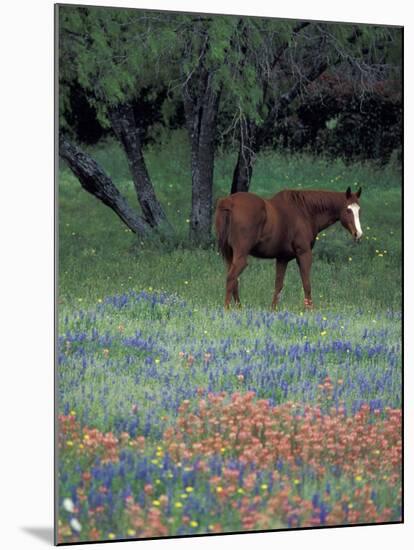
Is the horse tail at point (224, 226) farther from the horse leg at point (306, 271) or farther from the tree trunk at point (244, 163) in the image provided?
the horse leg at point (306, 271)

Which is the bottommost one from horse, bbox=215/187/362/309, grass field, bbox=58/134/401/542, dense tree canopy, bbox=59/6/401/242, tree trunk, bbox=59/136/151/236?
grass field, bbox=58/134/401/542

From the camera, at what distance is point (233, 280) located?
1046 cm

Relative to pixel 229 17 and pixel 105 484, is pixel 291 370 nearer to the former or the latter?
pixel 105 484

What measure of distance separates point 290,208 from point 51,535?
3233mm

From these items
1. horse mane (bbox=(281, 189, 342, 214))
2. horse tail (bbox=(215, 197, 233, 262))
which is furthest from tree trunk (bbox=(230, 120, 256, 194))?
horse mane (bbox=(281, 189, 342, 214))

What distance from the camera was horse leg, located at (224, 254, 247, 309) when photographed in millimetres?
10445

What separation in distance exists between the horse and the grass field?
0.08 metres

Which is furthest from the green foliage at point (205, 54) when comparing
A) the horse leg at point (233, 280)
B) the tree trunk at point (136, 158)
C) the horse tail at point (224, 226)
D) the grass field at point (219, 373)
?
the horse leg at point (233, 280)

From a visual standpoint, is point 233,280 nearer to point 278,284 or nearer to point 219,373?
point 278,284

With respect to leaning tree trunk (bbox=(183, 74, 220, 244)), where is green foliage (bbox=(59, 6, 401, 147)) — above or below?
above

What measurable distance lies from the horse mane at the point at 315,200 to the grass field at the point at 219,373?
7 centimetres

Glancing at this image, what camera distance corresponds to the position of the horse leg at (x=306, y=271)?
34.7 feet

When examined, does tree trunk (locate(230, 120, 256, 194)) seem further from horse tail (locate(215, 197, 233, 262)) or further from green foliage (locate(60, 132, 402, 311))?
horse tail (locate(215, 197, 233, 262))

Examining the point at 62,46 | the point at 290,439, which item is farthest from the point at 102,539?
the point at 62,46
